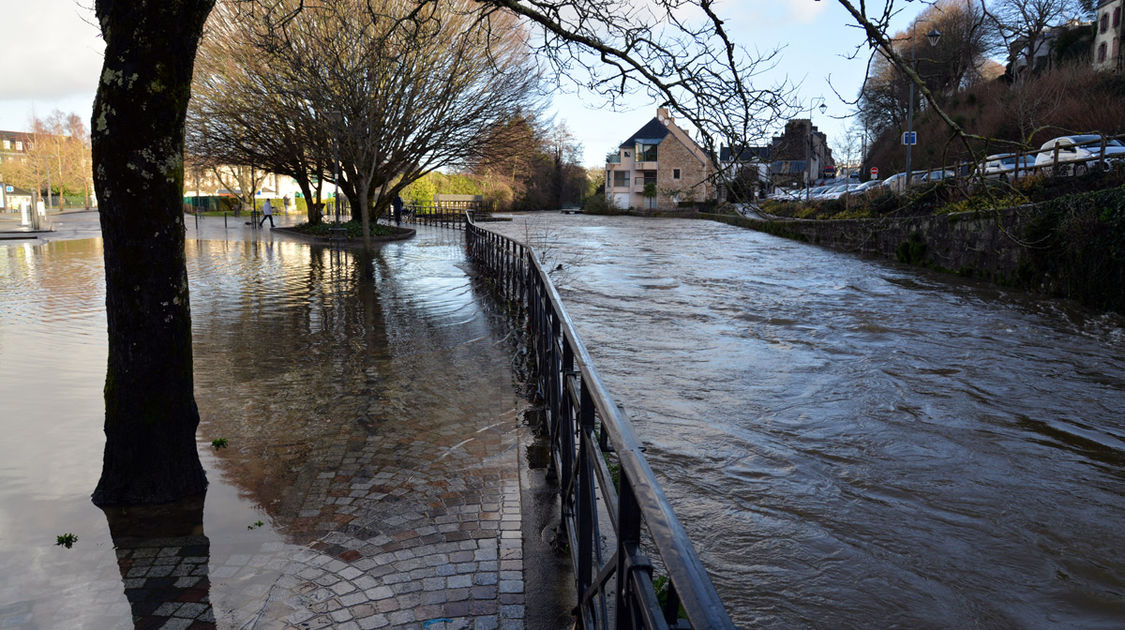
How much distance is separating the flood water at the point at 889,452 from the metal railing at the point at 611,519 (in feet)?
4.90

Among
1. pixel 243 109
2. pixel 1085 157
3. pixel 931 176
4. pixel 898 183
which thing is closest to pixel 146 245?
pixel 931 176

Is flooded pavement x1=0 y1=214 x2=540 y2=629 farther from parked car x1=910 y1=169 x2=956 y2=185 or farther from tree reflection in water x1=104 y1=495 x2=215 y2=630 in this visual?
parked car x1=910 y1=169 x2=956 y2=185

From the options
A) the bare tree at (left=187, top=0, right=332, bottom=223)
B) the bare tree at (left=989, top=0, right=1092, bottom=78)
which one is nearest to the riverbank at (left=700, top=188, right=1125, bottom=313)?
the bare tree at (left=989, top=0, right=1092, bottom=78)

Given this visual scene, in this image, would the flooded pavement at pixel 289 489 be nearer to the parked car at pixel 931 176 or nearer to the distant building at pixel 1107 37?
the parked car at pixel 931 176

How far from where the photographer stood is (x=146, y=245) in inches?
170

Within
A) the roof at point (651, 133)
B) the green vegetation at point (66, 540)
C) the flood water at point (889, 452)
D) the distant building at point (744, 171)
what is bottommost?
the flood water at point (889, 452)

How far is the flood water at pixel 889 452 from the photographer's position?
490cm

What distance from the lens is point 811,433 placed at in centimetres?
773

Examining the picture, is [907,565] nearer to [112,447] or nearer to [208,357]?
[112,447]

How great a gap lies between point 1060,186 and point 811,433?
50.2ft

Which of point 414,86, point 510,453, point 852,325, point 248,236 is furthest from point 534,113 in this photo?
point 510,453

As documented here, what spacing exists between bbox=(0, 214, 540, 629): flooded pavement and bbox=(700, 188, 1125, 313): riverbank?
593 centimetres

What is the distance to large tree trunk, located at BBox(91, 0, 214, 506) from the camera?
4.16 meters

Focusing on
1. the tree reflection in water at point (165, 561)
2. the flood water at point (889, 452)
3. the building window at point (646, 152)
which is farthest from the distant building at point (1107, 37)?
the tree reflection in water at point (165, 561)
